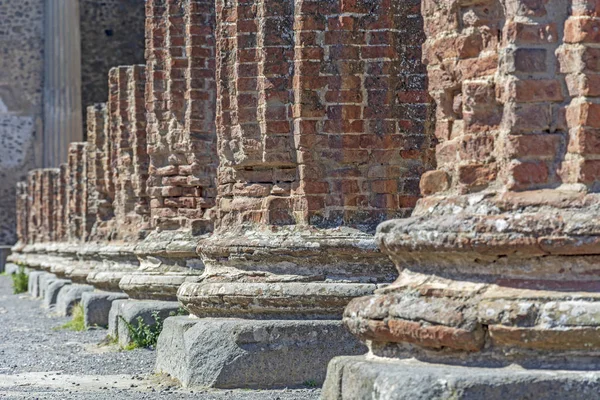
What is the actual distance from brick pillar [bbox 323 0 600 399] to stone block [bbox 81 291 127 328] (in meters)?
8.19

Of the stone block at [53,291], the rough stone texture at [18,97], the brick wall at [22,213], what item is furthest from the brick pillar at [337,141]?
the rough stone texture at [18,97]

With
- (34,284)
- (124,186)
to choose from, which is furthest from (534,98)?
(34,284)

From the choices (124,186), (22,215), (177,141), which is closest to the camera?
(177,141)

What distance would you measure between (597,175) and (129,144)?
967 cm

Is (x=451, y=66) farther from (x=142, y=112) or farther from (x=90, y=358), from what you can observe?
(x=142, y=112)

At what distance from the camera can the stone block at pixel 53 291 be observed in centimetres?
1698

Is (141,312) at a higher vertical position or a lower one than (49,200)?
lower

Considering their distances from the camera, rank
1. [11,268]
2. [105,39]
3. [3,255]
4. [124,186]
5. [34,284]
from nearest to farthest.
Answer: [124,186]
[34,284]
[11,268]
[105,39]
[3,255]

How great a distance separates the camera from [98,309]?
12828 mm

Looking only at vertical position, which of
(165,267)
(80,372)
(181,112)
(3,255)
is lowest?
(80,372)

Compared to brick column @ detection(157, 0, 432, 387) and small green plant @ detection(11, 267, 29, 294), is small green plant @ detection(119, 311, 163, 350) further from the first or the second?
small green plant @ detection(11, 267, 29, 294)

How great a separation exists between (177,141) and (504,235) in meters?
6.75

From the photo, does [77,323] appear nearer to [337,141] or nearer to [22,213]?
[337,141]

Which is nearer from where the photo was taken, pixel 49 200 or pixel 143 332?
pixel 143 332
